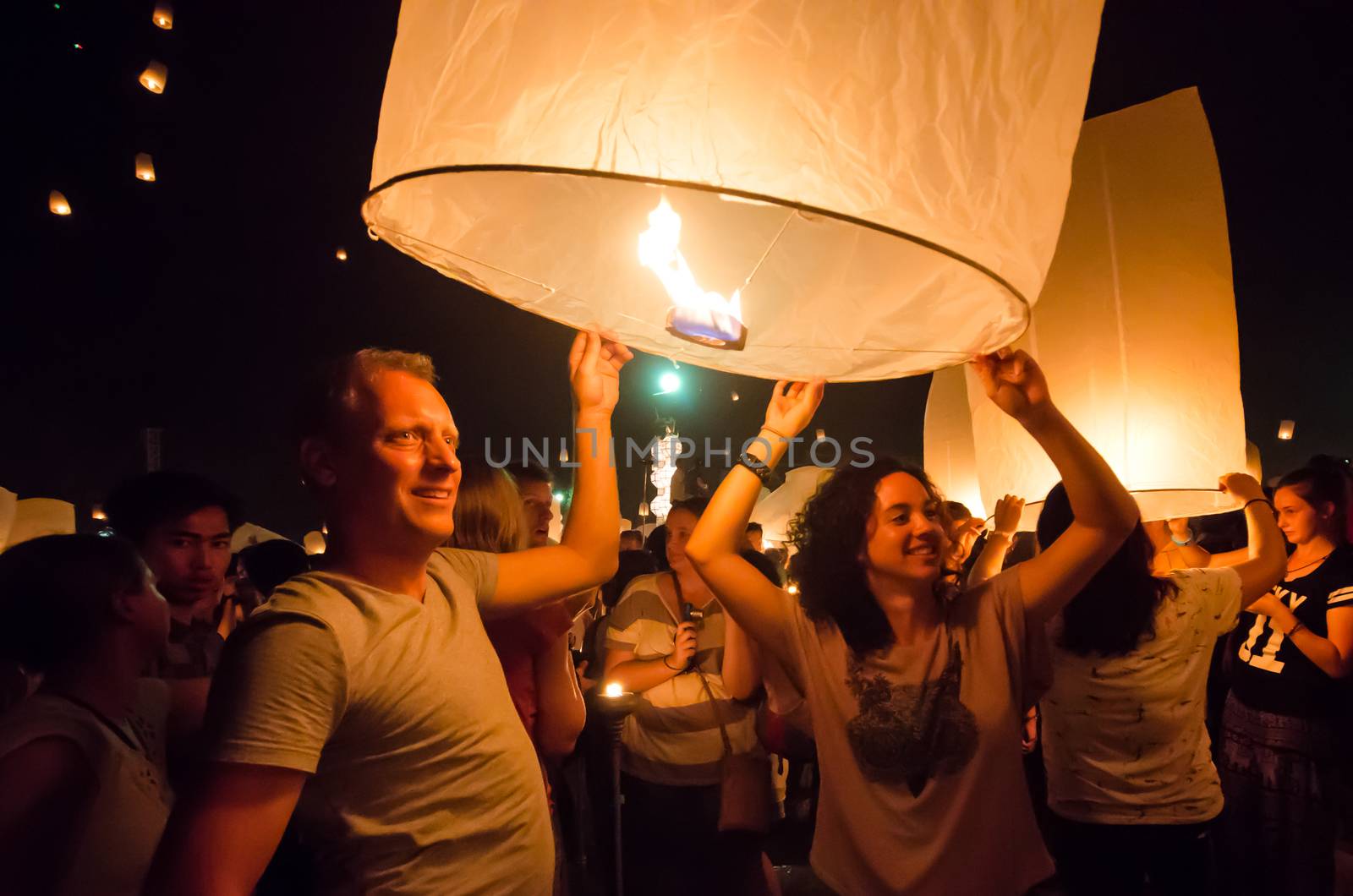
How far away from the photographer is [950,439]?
5316mm

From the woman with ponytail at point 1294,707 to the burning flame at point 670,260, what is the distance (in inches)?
124

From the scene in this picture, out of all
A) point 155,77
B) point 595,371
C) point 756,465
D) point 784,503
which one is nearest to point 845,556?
point 756,465

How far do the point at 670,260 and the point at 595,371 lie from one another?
462 millimetres

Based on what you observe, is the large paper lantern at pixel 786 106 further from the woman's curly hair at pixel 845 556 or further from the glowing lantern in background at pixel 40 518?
the glowing lantern in background at pixel 40 518

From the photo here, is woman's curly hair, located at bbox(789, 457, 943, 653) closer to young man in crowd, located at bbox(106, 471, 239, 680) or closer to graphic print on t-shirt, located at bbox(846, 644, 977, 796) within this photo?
graphic print on t-shirt, located at bbox(846, 644, 977, 796)

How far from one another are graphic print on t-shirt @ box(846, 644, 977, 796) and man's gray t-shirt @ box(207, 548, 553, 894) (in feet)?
2.99

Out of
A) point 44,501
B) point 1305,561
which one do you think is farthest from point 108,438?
point 1305,561

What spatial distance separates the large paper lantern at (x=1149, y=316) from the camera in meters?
2.34

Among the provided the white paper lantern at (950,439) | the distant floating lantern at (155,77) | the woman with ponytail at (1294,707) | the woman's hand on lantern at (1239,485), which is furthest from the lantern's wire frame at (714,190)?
the distant floating lantern at (155,77)

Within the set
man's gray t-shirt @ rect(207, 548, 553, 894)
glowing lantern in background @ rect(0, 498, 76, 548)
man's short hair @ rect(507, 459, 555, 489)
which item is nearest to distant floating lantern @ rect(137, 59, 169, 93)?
glowing lantern in background @ rect(0, 498, 76, 548)

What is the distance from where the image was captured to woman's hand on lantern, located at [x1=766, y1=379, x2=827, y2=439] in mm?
2137

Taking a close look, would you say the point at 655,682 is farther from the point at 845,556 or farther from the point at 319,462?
the point at 319,462

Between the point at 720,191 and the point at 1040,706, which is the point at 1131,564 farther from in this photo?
the point at 720,191

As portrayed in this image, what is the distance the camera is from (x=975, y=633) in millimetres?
2020
